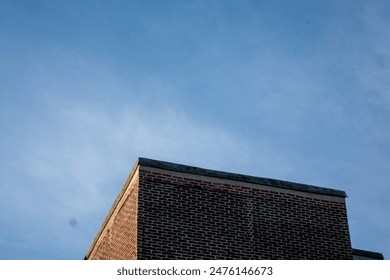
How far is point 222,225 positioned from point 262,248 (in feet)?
4.19

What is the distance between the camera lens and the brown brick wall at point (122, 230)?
670 inches

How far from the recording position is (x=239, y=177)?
18.2m

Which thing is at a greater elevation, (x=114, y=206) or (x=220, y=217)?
(x=114, y=206)

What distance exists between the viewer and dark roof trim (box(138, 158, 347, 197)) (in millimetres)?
17453

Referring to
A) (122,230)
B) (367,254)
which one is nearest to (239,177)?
(122,230)

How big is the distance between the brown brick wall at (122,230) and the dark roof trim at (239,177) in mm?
644

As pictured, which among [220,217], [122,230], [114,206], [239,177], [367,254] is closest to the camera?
[220,217]

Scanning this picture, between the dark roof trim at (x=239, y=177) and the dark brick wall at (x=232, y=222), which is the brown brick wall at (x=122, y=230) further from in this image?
the dark roof trim at (x=239, y=177)

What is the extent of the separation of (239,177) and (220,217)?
132cm

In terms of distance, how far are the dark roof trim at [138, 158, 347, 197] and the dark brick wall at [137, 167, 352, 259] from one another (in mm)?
173

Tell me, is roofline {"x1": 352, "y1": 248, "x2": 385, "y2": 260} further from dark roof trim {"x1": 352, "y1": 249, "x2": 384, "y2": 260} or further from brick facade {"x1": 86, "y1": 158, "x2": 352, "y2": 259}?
brick facade {"x1": 86, "y1": 158, "x2": 352, "y2": 259}

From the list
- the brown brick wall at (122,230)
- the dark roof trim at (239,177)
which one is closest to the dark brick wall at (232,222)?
the dark roof trim at (239,177)

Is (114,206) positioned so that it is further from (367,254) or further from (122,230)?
(367,254)

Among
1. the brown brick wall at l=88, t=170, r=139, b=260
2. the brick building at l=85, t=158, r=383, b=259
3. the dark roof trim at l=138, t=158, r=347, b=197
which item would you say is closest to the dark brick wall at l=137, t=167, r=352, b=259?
the brick building at l=85, t=158, r=383, b=259
